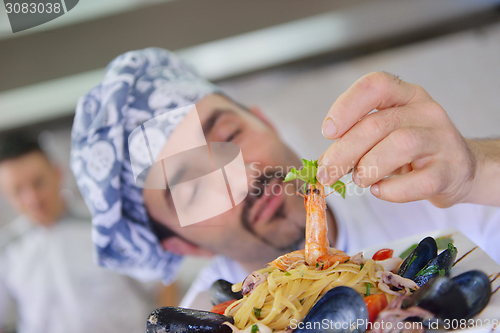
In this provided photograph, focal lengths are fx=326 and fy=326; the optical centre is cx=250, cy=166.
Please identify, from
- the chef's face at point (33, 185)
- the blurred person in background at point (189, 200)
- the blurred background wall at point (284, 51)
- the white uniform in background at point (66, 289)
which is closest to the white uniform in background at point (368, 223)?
the blurred person in background at point (189, 200)

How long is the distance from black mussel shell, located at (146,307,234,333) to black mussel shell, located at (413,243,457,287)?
1.27ft

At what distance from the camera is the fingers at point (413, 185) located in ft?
2.22

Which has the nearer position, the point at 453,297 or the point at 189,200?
the point at 453,297

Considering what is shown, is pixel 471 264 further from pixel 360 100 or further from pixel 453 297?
pixel 360 100

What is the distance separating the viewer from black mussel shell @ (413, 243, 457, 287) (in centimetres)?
63

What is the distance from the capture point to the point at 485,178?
0.82 meters

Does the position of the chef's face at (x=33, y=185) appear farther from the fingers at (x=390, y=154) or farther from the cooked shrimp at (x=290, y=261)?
the fingers at (x=390, y=154)

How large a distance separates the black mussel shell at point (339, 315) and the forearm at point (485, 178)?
50 cm

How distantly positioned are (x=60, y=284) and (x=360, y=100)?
1655mm

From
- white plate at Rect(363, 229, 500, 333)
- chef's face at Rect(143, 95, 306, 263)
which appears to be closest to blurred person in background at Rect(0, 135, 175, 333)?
chef's face at Rect(143, 95, 306, 263)

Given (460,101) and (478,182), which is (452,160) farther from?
(460,101)

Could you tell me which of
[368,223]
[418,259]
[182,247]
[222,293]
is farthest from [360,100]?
[182,247]

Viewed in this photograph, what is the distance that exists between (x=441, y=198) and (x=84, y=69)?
1.69m

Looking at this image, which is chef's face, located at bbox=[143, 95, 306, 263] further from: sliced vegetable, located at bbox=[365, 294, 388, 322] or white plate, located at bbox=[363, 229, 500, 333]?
sliced vegetable, located at bbox=[365, 294, 388, 322]
